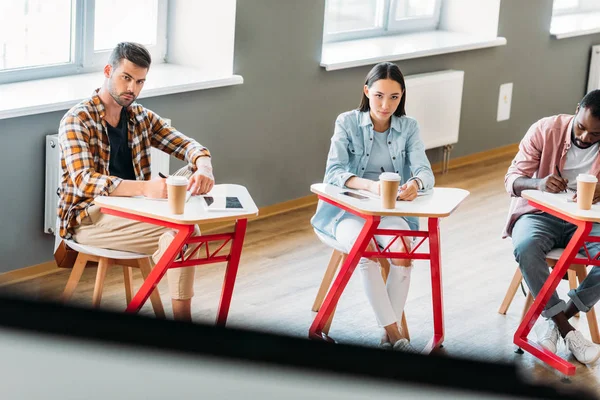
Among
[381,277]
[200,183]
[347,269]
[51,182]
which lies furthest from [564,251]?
[51,182]

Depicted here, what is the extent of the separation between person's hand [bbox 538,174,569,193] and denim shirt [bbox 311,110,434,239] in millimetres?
361

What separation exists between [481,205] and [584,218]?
7.86 ft

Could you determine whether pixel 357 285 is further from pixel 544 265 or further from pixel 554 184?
pixel 554 184

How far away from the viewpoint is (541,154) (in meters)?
2.89

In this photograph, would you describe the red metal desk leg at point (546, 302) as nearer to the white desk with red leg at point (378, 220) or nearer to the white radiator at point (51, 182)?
the white desk with red leg at point (378, 220)

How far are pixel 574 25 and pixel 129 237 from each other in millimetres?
5045

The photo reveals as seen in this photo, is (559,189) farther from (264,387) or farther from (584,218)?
(264,387)

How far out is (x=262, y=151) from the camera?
4.31 metres

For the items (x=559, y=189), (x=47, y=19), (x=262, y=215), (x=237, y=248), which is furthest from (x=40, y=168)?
(x=559, y=189)

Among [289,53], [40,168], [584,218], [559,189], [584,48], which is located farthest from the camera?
[584,48]

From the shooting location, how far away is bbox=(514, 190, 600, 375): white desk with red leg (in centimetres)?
255

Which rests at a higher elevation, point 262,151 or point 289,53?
point 289,53

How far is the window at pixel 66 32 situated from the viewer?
11.4 feet

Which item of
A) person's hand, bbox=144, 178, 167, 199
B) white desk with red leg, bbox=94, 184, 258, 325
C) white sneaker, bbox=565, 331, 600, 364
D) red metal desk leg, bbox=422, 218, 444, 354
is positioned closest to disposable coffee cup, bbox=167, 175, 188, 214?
white desk with red leg, bbox=94, 184, 258, 325
